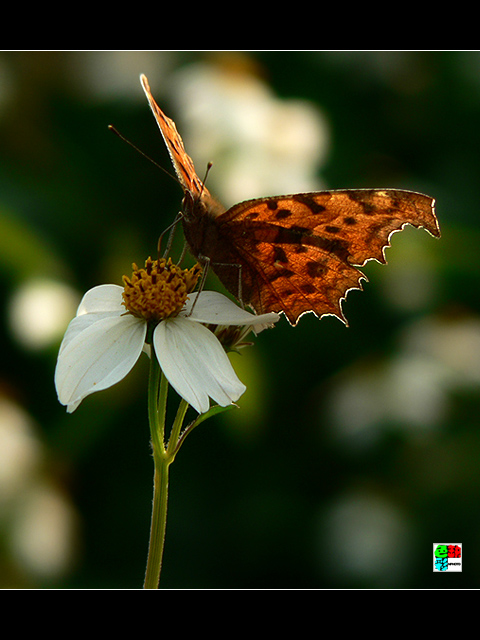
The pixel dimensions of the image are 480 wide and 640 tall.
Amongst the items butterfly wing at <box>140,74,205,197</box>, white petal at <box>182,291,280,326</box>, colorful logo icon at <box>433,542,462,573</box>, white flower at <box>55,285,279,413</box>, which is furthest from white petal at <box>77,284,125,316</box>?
colorful logo icon at <box>433,542,462,573</box>

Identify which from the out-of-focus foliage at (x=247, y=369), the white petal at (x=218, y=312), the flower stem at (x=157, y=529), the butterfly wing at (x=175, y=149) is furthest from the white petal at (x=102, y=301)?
the out-of-focus foliage at (x=247, y=369)

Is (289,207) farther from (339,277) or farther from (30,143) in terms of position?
(30,143)

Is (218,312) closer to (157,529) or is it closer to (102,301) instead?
(102,301)

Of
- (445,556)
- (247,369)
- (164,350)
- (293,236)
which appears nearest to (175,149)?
(293,236)

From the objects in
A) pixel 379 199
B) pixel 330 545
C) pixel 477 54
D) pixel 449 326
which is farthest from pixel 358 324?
pixel 379 199

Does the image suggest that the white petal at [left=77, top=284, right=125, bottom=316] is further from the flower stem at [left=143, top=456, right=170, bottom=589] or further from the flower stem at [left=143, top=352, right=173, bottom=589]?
the flower stem at [left=143, top=456, right=170, bottom=589]

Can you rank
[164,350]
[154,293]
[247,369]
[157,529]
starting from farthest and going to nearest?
[247,369] < [154,293] < [164,350] < [157,529]

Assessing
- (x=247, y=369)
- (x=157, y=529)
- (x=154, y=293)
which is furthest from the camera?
(x=247, y=369)
